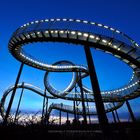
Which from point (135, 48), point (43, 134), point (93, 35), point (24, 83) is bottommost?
point (43, 134)

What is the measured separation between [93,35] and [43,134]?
40.2 feet

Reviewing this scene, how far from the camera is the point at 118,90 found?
108 feet

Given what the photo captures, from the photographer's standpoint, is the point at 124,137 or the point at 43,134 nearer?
the point at 43,134

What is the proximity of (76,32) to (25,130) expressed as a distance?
482 inches

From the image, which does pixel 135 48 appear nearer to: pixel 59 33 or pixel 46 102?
pixel 59 33

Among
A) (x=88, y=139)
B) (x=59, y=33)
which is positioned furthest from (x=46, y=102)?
(x=88, y=139)

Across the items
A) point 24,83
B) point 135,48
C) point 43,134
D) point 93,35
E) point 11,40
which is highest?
point 24,83

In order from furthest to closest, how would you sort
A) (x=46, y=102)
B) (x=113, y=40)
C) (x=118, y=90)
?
(x=46, y=102)
(x=118, y=90)
(x=113, y=40)

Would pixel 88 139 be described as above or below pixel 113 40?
below

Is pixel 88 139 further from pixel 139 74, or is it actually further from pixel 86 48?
pixel 139 74

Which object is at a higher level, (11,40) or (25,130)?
(11,40)

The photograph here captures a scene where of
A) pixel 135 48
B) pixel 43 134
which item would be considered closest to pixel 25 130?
pixel 43 134

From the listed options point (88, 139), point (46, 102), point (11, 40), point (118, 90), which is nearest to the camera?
point (88, 139)

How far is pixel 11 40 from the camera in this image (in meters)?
20.1
